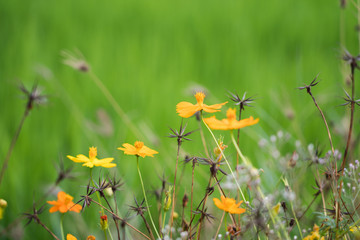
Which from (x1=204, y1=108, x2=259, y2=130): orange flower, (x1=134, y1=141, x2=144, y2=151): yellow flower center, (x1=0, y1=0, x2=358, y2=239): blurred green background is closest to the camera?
(x1=204, y1=108, x2=259, y2=130): orange flower

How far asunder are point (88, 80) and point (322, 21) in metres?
1.94

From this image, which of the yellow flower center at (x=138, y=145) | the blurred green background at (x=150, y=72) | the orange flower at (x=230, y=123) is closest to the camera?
the orange flower at (x=230, y=123)

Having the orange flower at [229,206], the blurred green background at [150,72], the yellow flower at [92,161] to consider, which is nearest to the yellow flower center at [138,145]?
the yellow flower at [92,161]

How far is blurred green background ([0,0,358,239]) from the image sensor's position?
1834 mm

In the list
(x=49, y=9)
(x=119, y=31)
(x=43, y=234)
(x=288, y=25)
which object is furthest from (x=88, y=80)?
(x=288, y=25)

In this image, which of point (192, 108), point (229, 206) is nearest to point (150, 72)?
point (192, 108)

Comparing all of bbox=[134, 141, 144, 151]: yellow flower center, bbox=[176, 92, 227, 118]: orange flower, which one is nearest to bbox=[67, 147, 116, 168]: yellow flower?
bbox=[134, 141, 144, 151]: yellow flower center

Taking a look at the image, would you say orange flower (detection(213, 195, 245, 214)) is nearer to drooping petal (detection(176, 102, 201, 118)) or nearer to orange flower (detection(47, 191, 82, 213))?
drooping petal (detection(176, 102, 201, 118))

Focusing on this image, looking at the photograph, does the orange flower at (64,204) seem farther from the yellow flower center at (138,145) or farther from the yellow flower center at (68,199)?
the yellow flower center at (138,145)

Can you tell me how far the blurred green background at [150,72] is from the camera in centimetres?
183

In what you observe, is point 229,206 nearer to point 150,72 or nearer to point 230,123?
point 230,123

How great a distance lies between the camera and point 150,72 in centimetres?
252

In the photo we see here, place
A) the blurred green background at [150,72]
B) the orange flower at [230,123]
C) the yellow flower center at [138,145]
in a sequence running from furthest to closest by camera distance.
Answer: the blurred green background at [150,72] < the yellow flower center at [138,145] < the orange flower at [230,123]

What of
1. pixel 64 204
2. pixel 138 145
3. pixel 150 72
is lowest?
pixel 150 72
